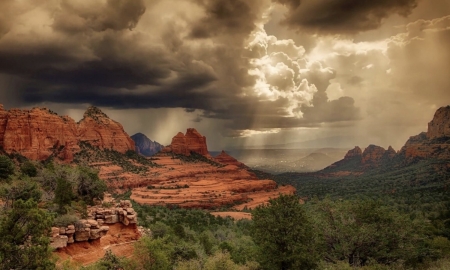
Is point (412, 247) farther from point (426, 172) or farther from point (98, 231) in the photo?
point (426, 172)

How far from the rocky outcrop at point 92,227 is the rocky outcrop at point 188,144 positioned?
5374 inches

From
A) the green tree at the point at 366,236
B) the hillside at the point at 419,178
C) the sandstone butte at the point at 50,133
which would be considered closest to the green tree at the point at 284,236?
the green tree at the point at 366,236

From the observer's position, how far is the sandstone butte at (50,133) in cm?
9256

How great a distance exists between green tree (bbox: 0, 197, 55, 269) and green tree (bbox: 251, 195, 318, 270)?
1515cm

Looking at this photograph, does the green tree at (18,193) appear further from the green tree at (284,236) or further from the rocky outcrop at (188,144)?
the rocky outcrop at (188,144)

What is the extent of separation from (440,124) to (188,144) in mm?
155807

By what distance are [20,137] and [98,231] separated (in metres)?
91.5

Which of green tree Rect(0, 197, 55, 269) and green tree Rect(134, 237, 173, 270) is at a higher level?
green tree Rect(0, 197, 55, 269)

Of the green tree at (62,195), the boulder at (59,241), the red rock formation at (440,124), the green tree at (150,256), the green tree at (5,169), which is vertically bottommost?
the green tree at (150,256)

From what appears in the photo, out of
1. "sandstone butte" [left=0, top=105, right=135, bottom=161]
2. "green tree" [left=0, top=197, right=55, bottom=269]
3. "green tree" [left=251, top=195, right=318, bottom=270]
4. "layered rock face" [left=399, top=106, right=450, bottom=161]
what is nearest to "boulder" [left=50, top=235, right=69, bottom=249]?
"green tree" [left=0, top=197, right=55, bottom=269]

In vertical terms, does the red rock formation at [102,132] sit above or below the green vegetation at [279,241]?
above

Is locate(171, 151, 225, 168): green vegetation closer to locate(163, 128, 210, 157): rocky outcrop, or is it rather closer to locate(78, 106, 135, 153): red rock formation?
locate(163, 128, 210, 157): rocky outcrop

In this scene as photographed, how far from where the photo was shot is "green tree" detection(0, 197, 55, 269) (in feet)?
43.9

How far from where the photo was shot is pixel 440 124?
164 metres
